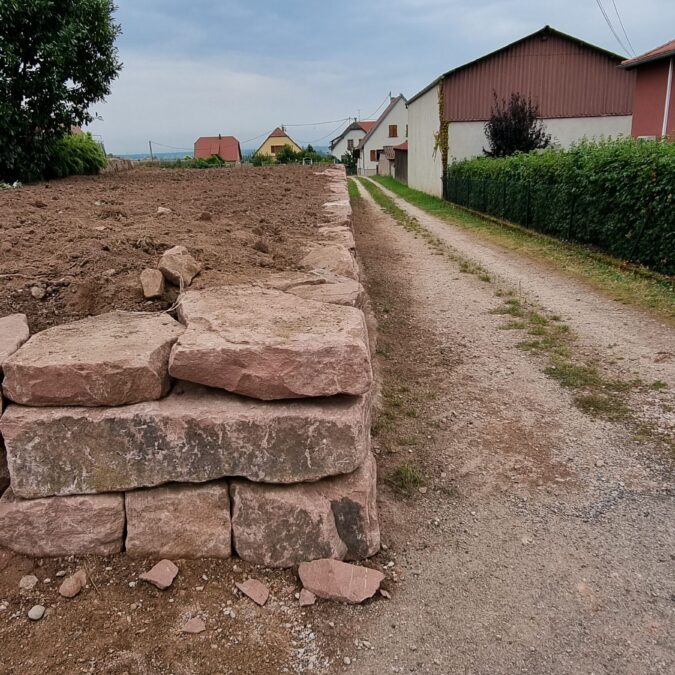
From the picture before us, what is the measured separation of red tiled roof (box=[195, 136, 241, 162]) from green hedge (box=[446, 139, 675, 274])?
69.9 meters

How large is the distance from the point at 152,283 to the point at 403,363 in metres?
2.48

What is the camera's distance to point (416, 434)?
12.1 ft

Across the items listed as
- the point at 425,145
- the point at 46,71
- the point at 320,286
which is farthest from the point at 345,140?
the point at 320,286

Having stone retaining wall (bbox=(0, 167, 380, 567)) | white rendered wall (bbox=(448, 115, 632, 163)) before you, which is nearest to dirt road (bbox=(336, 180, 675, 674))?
stone retaining wall (bbox=(0, 167, 380, 567))

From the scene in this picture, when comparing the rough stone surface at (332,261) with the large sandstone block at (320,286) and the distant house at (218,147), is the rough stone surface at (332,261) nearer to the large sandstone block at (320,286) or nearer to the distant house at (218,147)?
the large sandstone block at (320,286)

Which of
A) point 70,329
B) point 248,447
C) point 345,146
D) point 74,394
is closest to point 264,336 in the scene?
point 248,447

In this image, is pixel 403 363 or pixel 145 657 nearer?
pixel 145 657

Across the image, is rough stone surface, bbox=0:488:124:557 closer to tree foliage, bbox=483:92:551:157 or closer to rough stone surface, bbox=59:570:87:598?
rough stone surface, bbox=59:570:87:598

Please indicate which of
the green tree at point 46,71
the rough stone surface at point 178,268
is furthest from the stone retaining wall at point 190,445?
the green tree at point 46,71

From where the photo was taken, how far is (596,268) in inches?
367

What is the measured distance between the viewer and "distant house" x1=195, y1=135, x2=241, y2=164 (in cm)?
7993

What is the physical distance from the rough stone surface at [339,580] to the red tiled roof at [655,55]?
18.0m

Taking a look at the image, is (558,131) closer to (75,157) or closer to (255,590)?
(75,157)

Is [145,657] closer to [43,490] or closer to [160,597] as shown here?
[160,597]
